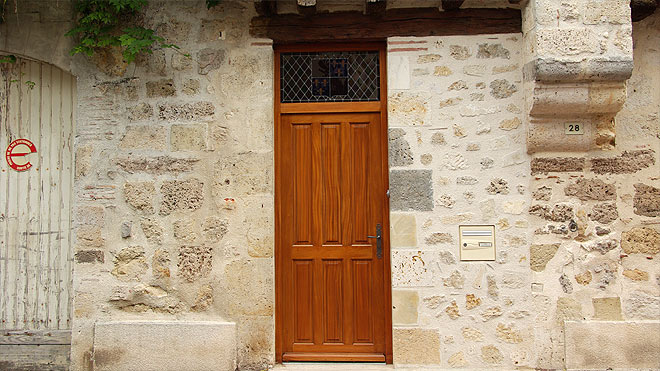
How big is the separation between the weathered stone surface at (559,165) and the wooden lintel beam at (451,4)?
1314 millimetres

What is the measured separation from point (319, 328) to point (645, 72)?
3.17 metres

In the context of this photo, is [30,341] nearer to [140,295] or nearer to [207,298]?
[140,295]

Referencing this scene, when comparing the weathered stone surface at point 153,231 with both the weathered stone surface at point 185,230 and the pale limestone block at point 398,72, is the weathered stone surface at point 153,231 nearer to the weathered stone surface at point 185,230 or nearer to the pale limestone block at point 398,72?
the weathered stone surface at point 185,230

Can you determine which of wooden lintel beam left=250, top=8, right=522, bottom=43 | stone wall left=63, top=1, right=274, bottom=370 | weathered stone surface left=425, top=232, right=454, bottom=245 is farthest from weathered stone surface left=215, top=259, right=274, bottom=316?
wooden lintel beam left=250, top=8, right=522, bottom=43

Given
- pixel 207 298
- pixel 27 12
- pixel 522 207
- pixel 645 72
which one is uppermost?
pixel 27 12

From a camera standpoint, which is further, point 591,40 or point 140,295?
point 140,295

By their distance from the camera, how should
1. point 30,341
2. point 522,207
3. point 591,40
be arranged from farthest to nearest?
point 30,341 < point 522,207 < point 591,40

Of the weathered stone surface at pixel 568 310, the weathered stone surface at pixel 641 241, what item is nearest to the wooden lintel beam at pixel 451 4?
the weathered stone surface at pixel 641 241

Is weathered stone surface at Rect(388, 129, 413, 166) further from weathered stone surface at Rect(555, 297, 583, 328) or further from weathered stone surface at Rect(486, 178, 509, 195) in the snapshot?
weathered stone surface at Rect(555, 297, 583, 328)

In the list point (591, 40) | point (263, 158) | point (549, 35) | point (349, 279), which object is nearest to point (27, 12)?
point (263, 158)

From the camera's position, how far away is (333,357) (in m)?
3.86

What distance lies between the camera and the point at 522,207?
3742 millimetres

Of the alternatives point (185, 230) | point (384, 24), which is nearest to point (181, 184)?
point (185, 230)

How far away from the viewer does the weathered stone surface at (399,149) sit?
12.4 feet
